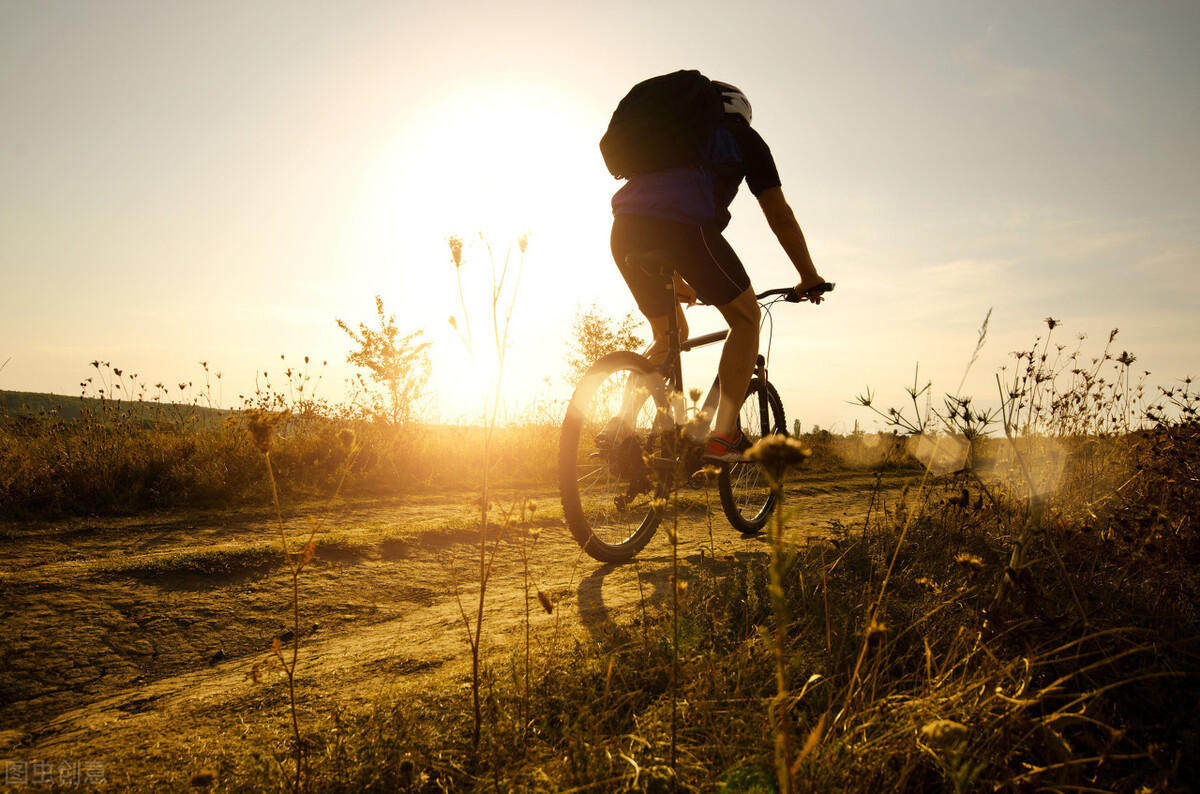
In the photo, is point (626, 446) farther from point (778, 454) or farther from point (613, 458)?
point (778, 454)

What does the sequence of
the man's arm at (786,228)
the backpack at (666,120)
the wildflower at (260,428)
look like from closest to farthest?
the wildflower at (260,428)
the backpack at (666,120)
the man's arm at (786,228)

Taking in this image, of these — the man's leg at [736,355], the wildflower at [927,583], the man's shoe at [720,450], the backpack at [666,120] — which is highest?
the backpack at [666,120]

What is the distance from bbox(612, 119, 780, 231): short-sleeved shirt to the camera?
125 inches

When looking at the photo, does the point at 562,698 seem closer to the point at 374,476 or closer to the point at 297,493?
the point at 297,493

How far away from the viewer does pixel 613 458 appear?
346 cm

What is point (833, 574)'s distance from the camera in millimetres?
2475

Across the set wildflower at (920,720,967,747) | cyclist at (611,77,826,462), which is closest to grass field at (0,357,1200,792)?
wildflower at (920,720,967,747)

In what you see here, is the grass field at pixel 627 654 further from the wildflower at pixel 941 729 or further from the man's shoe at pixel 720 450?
the man's shoe at pixel 720 450

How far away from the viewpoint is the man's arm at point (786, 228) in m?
Answer: 3.44

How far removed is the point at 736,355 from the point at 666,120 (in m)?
1.43

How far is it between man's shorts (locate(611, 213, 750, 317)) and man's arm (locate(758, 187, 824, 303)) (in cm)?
36

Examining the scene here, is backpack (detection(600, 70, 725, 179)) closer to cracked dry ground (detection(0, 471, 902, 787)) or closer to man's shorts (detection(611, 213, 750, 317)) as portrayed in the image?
man's shorts (detection(611, 213, 750, 317))

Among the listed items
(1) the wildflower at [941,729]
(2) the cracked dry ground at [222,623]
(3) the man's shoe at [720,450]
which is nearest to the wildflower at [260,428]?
(2) the cracked dry ground at [222,623]

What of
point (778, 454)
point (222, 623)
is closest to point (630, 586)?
point (222, 623)
